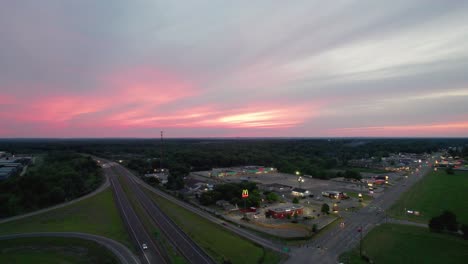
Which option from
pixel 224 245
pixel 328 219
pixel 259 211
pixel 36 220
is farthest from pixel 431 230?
pixel 36 220

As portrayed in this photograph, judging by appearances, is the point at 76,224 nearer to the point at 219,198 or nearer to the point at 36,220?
the point at 36,220

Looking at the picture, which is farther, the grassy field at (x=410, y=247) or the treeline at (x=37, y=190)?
the treeline at (x=37, y=190)

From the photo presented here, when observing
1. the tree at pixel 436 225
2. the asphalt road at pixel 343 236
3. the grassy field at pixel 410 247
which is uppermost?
the tree at pixel 436 225

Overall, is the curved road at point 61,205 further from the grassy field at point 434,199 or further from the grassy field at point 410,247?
the grassy field at point 434,199

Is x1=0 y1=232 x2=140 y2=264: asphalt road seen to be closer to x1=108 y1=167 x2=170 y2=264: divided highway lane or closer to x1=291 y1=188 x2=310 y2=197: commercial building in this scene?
x1=108 y1=167 x2=170 y2=264: divided highway lane

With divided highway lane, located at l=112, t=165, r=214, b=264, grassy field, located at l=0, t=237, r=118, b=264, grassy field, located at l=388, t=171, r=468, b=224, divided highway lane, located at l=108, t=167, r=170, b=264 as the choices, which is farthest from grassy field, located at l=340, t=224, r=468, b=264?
grassy field, located at l=0, t=237, r=118, b=264

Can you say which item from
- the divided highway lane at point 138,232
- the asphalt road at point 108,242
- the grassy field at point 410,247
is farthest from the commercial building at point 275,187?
the asphalt road at point 108,242

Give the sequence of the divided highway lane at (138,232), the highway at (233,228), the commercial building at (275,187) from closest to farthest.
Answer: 1. the divided highway lane at (138,232)
2. the highway at (233,228)
3. the commercial building at (275,187)
